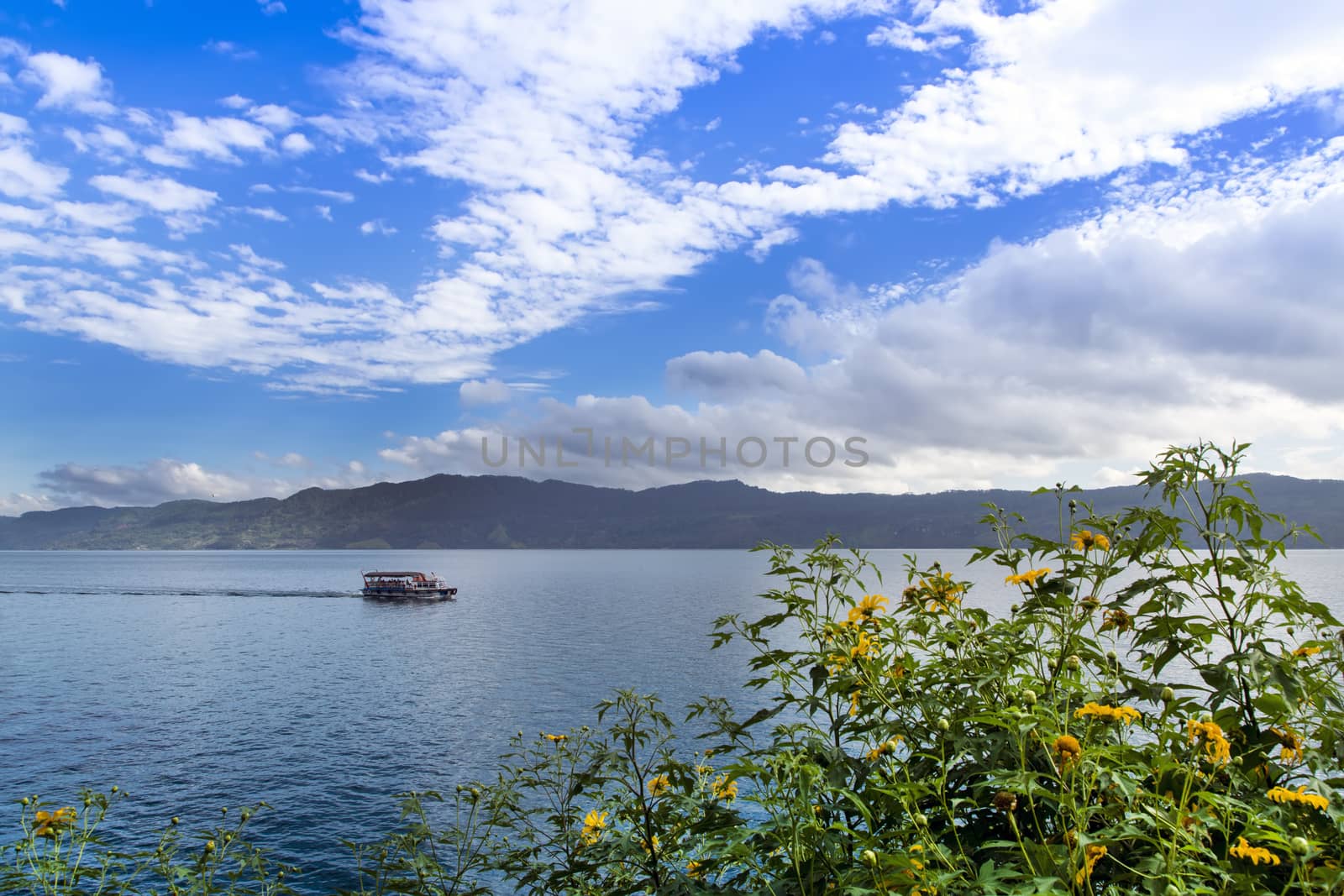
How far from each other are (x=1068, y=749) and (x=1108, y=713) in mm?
209

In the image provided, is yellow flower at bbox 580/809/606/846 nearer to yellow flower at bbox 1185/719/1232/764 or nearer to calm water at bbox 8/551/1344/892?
yellow flower at bbox 1185/719/1232/764

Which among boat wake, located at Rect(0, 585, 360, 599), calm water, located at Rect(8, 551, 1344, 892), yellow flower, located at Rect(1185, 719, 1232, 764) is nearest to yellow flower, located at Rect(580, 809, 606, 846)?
yellow flower, located at Rect(1185, 719, 1232, 764)

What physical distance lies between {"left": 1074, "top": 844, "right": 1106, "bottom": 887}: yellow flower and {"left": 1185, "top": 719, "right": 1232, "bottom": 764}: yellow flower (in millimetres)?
402

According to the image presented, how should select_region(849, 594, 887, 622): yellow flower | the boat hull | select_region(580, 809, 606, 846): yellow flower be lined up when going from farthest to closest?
the boat hull
select_region(580, 809, 606, 846): yellow flower
select_region(849, 594, 887, 622): yellow flower

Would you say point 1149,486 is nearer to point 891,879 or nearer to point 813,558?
point 813,558

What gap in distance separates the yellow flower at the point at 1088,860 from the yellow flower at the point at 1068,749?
0.64 ft

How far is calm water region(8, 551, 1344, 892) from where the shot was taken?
19859 millimetres

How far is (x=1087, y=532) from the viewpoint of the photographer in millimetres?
2715

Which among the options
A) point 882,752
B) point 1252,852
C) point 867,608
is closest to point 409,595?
point 867,608

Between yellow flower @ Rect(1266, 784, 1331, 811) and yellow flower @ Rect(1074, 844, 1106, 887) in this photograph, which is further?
yellow flower @ Rect(1266, 784, 1331, 811)

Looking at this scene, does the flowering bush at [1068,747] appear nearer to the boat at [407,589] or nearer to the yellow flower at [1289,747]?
the yellow flower at [1289,747]

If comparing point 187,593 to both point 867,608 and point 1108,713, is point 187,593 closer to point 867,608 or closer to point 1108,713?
point 867,608

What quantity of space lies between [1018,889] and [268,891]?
A: 403 centimetres

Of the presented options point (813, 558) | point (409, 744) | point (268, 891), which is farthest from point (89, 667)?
point (813, 558)
